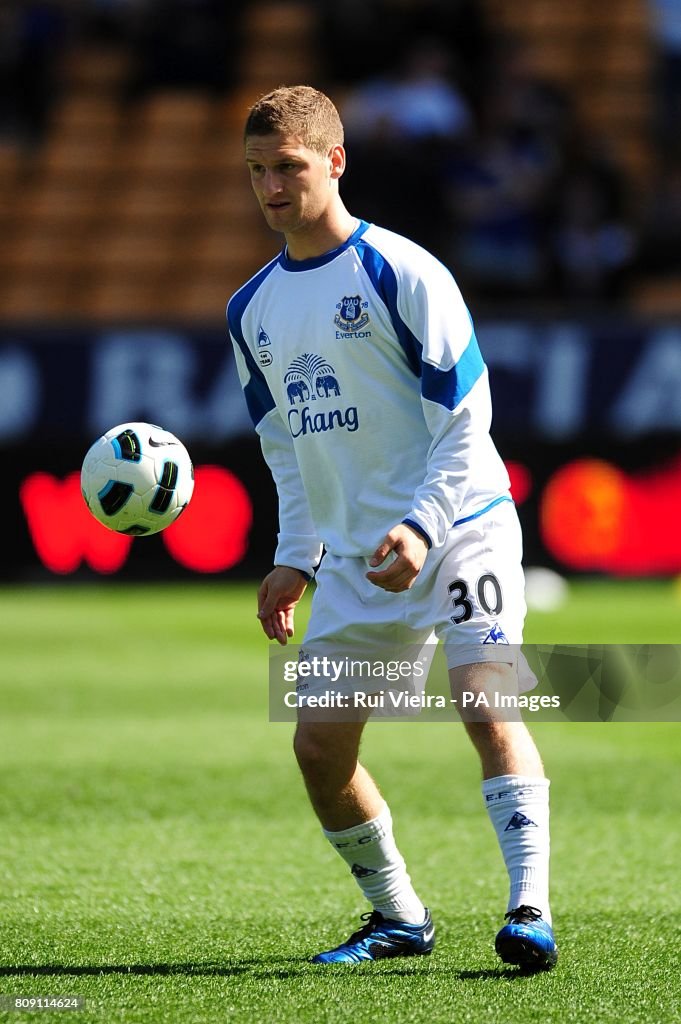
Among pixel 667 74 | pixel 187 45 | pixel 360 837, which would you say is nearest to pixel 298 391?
pixel 360 837

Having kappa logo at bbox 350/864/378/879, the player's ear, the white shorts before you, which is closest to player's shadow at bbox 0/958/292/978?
kappa logo at bbox 350/864/378/879

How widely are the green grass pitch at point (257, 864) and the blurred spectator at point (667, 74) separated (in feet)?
29.9

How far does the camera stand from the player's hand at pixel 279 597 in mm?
4395

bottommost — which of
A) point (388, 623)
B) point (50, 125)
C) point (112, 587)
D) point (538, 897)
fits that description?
point (112, 587)

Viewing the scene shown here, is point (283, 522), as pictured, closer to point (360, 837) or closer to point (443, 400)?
point (443, 400)

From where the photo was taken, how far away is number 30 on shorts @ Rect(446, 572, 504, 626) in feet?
13.3

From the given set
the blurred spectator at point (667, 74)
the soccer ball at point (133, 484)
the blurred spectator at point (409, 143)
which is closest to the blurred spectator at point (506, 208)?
the blurred spectator at point (409, 143)

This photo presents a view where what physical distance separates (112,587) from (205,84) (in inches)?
239

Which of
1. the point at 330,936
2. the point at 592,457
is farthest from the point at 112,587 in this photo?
the point at 330,936

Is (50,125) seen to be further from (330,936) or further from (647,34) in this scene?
(330,936)

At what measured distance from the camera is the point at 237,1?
59.0ft

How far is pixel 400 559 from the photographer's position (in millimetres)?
3867

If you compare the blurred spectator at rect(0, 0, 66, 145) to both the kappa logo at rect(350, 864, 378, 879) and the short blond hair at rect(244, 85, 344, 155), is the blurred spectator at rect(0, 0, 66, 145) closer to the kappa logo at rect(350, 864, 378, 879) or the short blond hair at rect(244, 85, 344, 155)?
the short blond hair at rect(244, 85, 344, 155)

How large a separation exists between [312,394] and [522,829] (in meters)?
1.17
